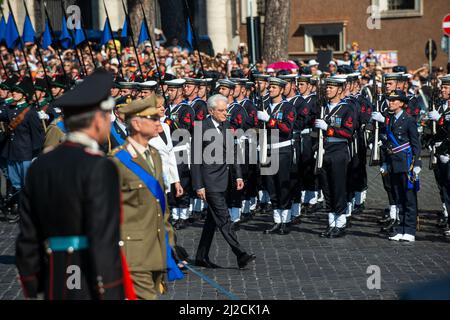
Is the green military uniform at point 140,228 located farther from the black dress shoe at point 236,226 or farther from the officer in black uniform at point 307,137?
the officer in black uniform at point 307,137

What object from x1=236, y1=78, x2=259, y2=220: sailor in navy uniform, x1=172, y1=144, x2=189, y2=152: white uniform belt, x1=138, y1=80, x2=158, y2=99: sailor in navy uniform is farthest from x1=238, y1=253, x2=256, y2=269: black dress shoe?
x1=138, y1=80, x2=158, y2=99: sailor in navy uniform

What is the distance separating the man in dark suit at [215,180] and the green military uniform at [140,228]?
131 inches

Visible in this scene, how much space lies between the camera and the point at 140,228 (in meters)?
7.13

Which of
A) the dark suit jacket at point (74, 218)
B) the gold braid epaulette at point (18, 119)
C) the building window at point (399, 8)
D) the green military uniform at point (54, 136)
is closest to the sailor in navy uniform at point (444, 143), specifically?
the green military uniform at point (54, 136)

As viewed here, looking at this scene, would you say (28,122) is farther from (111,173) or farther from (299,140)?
(111,173)

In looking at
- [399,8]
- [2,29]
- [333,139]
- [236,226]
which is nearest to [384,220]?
[333,139]

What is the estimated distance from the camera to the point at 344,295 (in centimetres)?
935

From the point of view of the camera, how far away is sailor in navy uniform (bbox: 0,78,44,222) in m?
15.1

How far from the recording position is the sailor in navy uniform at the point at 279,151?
538 inches

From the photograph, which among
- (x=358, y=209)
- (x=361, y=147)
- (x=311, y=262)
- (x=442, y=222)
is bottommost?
(x=358, y=209)

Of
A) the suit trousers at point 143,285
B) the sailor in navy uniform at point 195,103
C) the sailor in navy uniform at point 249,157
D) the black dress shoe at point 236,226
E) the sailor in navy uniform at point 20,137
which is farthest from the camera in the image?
the sailor in navy uniform at point 20,137

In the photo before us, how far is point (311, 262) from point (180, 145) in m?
3.83

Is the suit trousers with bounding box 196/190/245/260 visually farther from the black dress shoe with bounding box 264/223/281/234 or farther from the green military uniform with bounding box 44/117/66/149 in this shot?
the black dress shoe with bounding box 264/223/281/234

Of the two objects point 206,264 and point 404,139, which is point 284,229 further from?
point 206,264
